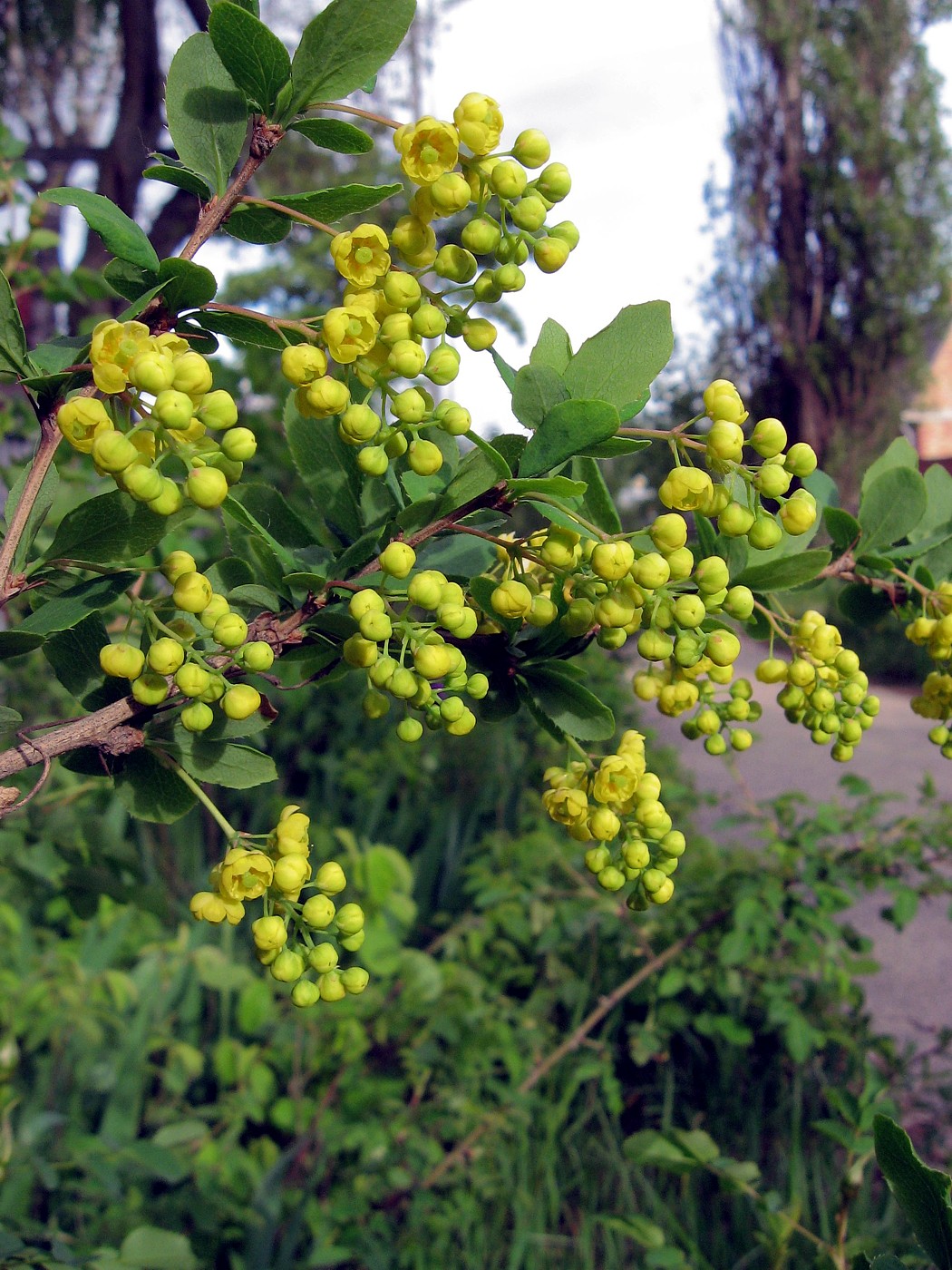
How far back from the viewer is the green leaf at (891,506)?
75 cm

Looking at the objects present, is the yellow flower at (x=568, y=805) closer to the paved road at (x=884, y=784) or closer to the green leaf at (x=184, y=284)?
the green leaf at (x=184, y=284)

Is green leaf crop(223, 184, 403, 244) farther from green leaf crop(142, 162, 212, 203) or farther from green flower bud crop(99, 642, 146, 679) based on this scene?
green flower bud crop(99, 642, 146, 679)

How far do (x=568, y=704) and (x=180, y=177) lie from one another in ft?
1.19

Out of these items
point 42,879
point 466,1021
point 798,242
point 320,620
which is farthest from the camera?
point 798,242

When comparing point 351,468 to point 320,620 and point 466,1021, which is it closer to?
point 320,620

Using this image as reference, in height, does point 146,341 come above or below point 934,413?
above

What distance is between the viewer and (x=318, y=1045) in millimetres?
1898

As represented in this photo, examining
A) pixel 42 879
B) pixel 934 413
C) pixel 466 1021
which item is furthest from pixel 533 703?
pixel 934 413

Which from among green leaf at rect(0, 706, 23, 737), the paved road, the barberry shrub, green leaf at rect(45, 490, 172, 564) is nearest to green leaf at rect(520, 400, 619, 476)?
the barberry shrub

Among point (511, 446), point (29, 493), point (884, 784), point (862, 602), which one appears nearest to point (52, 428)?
point (29, 493)

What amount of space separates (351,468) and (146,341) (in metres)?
0.16

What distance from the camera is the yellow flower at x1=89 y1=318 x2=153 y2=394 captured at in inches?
17.3

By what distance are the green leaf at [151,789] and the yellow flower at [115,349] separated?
0.77ft

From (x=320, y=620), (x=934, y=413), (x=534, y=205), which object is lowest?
(x=934, y=413)
